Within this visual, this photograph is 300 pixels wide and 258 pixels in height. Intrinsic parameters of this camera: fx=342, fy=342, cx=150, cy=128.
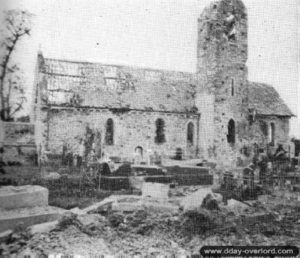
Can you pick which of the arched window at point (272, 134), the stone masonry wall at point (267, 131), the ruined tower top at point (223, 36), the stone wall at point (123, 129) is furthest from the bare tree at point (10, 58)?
the arched window at point (272, 134)

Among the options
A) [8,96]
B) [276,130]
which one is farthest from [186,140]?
[8,96]

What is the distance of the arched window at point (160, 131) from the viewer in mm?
17641

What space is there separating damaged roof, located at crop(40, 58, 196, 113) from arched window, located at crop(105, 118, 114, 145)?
786 mm

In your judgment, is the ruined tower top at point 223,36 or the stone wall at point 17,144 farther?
the ruined tower top at point 223,36

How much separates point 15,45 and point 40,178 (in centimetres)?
425

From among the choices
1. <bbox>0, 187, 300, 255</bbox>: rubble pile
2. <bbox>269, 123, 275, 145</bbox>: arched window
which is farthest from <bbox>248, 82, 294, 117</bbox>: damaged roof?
<bbox>0, 187, 300, 255</bbox>: rubble pile

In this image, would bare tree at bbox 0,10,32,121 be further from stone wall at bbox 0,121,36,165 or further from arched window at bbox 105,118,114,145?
arched window at bbox 105,118,114,145

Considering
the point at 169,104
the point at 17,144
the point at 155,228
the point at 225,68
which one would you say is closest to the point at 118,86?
the point at 169,104

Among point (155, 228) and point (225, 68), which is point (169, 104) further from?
point (155, 228)

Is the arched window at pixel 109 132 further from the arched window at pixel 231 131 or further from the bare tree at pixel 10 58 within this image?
the arched window at pixel 231 131

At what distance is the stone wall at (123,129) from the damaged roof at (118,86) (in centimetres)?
42

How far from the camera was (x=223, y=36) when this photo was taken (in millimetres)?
18328

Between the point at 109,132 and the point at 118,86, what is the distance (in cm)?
246

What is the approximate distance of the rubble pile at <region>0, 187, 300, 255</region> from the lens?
8258 mm
